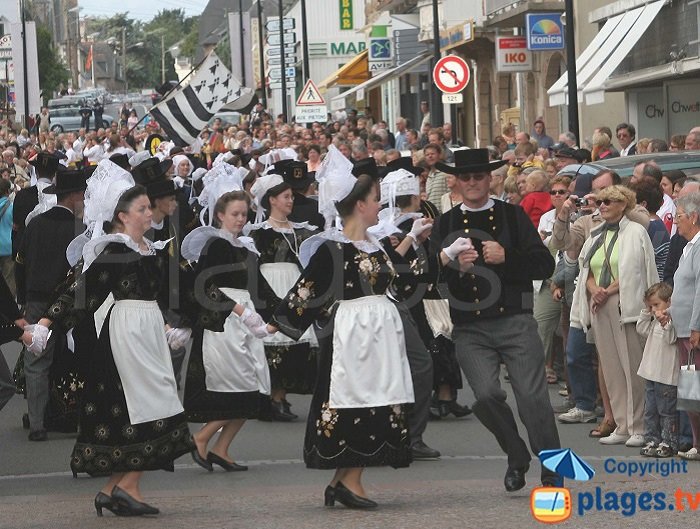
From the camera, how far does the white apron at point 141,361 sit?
8.28m

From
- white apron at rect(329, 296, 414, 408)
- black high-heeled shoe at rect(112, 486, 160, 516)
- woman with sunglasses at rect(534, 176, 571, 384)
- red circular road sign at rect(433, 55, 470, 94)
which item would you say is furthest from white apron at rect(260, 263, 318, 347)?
red circular road sign at rect(433, 55, 470, 94)

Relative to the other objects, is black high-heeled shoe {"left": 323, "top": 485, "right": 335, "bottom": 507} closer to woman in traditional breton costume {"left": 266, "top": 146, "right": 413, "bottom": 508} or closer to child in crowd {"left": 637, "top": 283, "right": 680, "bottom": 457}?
woman in traditional breton costume {"left": 266, "top": 146, "right": 413, "bottom": 508}

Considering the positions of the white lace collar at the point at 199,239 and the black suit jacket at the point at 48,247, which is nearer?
the white lace collar at the point at 199,239

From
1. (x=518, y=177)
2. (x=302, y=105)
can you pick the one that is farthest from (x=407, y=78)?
(x=518, y=177)

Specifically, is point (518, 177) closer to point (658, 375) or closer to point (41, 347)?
point (658, 375)

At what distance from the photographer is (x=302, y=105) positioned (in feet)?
123

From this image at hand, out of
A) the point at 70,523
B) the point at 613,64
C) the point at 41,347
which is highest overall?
the point at 613,64

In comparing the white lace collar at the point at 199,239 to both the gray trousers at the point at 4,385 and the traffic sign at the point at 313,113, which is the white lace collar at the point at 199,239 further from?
the traffic sign at the point at 313,113

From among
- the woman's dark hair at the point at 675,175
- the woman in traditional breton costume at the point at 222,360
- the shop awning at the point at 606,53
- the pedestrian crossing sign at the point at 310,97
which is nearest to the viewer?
the woman in traditional breton costume at the point at 222,360

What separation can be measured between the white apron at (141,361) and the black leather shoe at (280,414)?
3.55 meters

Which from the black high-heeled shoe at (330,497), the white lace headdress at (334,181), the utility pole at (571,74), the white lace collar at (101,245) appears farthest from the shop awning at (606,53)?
the black high-heeled shoe at (330,497)

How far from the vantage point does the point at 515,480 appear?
8.30 m

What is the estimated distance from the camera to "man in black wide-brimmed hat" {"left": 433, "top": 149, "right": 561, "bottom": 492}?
8359mm

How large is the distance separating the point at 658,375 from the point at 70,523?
13.1ft
